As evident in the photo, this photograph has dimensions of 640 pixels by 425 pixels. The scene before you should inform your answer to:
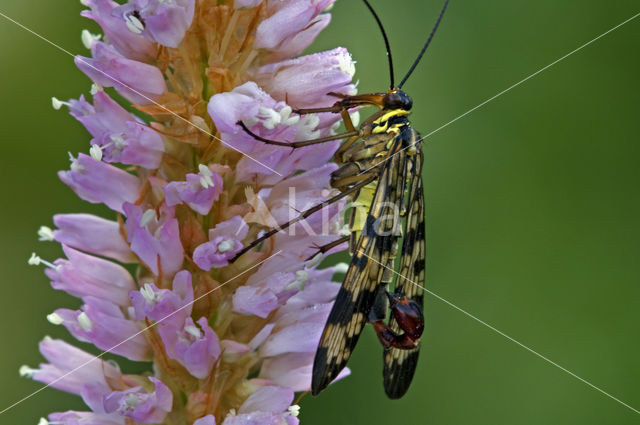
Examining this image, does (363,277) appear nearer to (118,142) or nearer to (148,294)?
(148,294)

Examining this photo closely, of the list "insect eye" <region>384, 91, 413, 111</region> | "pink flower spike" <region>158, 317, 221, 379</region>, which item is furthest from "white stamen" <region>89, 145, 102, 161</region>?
"insect eye" <region>384, 91, 413, 111</region>

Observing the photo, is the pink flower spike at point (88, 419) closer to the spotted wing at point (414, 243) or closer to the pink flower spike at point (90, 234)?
the pink flower spike at point (90, 234)

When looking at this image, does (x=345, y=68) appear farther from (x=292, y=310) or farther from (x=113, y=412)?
(x=113, y=412)

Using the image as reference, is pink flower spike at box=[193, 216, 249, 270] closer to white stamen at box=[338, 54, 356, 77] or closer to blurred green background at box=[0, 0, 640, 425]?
white stamen at box=[338, 54, 356, 77]

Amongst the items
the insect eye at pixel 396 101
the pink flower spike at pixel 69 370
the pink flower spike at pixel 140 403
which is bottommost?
the pink flower spike at pixel 140 403

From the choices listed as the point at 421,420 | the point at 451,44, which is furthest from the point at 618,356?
the point at 451,44

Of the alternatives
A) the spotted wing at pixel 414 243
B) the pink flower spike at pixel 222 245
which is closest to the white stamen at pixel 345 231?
the spotted wing at pixel 414 243

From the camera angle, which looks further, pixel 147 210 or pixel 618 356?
pixel 618 356
